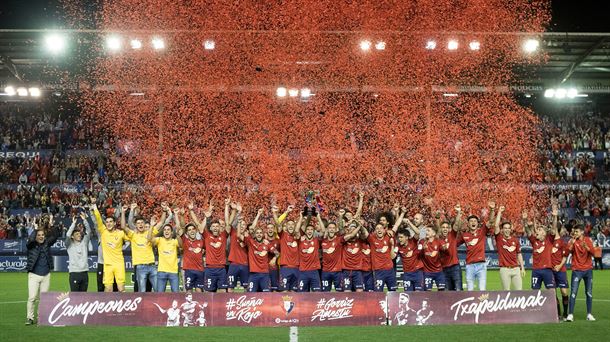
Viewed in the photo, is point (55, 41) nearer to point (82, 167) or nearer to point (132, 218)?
point (82, 167)

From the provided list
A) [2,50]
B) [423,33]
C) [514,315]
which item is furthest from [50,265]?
[2,50]


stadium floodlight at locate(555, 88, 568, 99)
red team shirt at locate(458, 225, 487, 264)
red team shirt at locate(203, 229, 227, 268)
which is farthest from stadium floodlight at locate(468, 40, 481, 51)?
red team shirt at locate(203, 229, 227, 268)

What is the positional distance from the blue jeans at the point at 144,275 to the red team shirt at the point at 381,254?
4.57 m

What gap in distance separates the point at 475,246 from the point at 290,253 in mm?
3862

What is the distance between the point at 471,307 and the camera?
1502 centimetres

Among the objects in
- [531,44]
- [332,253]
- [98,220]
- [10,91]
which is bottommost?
[332,253]

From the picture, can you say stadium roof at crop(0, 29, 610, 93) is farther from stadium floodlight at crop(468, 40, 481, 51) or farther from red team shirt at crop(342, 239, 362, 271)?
red team shirt at crop(342, 239, 362, 271)

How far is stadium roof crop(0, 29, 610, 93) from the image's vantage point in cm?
3456

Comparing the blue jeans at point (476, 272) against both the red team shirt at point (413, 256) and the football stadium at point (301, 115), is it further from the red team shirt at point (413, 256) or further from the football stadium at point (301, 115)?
the football stadium at point (301, 115)

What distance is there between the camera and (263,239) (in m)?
17.1

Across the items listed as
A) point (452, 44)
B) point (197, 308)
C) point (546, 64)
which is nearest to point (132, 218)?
point (197, 308)

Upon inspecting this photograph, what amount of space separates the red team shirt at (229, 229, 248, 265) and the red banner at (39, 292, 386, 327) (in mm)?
2174

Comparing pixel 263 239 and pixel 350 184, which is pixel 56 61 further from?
pixel 263 239

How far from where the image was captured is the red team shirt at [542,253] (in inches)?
641
